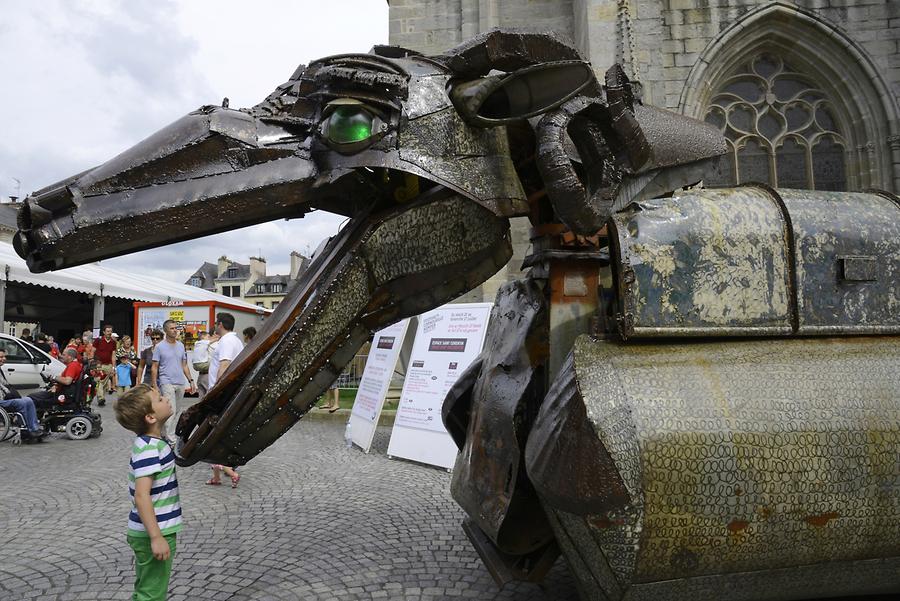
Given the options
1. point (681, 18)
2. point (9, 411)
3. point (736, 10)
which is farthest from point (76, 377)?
point (736, 10)

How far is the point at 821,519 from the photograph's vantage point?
6.81 feet

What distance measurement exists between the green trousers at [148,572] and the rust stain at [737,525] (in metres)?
2.20

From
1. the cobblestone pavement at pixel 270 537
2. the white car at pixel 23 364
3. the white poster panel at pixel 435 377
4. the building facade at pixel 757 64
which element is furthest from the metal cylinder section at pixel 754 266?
the white car at pixel 23 364

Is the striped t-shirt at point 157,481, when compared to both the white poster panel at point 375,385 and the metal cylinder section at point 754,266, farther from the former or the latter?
the white poster panel at point 375,385

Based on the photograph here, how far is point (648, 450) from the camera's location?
1.98m

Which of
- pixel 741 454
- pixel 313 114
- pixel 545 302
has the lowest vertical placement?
pixel 741 454

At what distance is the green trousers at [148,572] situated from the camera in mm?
2552

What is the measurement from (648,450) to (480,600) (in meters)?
1.45

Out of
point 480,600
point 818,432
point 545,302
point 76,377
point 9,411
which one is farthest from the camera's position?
point 76,377

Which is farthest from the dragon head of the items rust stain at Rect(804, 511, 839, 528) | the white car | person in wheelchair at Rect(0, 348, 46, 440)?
the white car

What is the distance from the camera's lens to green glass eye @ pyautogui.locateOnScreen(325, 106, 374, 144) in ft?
6.27

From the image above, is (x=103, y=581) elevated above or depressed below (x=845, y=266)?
below

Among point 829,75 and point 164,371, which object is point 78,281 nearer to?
point 164,371

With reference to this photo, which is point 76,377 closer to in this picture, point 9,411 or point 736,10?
point 9,411
